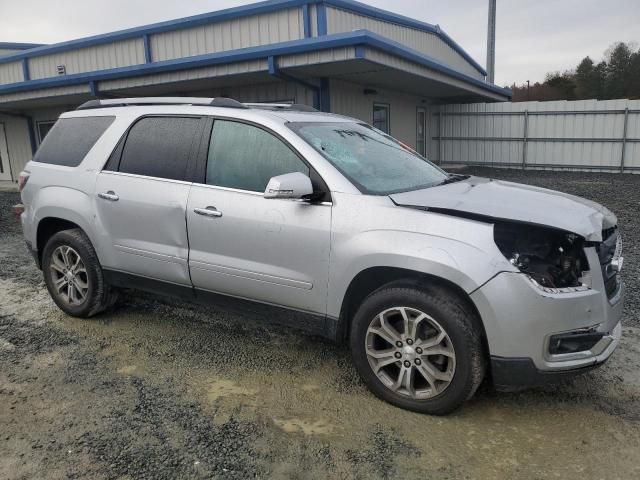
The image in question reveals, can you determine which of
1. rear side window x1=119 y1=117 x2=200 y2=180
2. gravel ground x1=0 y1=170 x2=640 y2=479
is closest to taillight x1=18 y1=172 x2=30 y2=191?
rear side window x1=119 y1=117 x2=200 y2=180

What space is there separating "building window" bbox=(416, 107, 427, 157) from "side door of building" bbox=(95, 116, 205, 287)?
49.2 ft

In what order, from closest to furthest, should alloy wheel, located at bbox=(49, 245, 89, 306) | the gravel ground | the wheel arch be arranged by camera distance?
the gravel ground, the wheel arch, alloy wheel, located at bbox=(49, 245, 89, 306)

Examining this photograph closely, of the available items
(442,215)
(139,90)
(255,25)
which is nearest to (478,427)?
(442,215)

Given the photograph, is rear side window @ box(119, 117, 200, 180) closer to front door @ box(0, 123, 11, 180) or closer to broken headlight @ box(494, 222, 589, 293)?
broken headlight @ box(494, 222, 589, 293)

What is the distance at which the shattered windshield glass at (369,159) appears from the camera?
11.4ft

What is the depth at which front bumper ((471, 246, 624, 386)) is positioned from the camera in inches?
108

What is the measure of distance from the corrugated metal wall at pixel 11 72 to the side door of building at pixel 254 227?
17.0 m

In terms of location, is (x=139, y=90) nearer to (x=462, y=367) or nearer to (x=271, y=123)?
(x=271, y=123)

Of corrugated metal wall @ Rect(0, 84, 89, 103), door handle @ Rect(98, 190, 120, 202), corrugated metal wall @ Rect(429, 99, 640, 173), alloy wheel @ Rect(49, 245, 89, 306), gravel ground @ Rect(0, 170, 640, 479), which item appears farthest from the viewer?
corrugated metal wall @ Rect(429, 99, 640, 173)

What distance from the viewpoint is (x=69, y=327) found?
15.1ft

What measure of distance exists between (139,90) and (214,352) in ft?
36.4

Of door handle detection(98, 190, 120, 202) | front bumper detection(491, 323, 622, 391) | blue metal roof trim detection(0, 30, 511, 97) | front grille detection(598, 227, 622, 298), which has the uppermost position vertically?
blue metal roof trim detection(0, 30, 511, 97)

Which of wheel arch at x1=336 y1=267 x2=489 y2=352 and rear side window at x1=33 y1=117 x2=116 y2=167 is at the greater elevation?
rear side window at x1=33 y1=117 x2=116 y2=167

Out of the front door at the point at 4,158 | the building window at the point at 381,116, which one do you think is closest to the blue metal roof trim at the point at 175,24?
the front door at the point at 4,158
